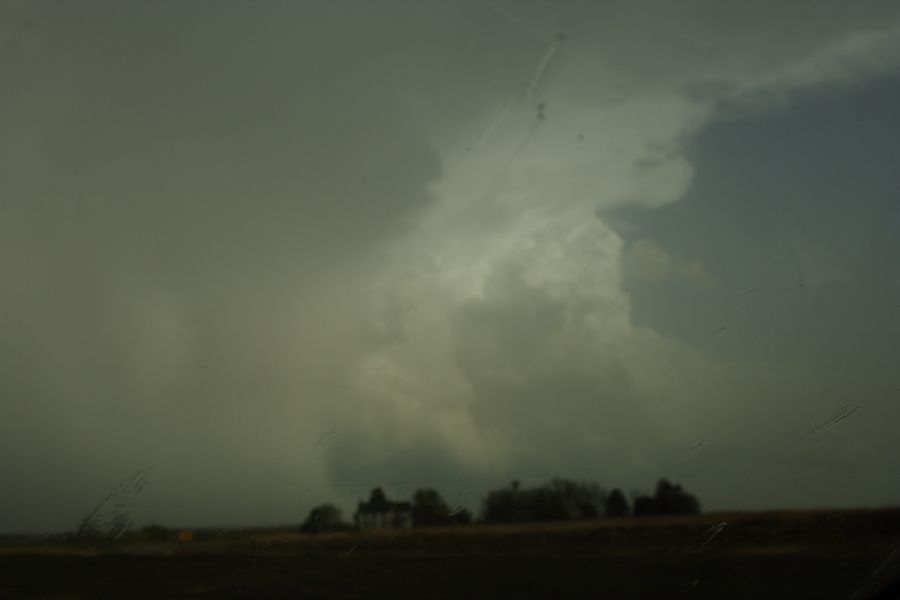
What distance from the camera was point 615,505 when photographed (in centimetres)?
658

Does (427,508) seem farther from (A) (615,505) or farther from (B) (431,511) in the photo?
(A) (615,505)

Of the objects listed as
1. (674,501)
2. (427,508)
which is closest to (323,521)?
(427,508)

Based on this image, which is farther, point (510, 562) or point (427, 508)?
point (510, 562)

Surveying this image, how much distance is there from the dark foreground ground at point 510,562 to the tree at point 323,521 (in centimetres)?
7

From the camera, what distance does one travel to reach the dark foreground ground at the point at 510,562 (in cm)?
541

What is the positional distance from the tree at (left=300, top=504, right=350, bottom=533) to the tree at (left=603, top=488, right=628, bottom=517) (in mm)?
1989

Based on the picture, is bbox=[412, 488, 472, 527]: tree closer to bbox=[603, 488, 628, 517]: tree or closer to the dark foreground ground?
the dark foreground ground

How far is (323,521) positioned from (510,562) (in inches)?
61.5

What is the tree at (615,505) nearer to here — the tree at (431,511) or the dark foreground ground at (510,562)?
the dark foreground ground at (510,562)

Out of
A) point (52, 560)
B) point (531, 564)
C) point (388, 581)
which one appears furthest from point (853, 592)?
point (52, 560)

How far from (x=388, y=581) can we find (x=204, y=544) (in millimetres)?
1239

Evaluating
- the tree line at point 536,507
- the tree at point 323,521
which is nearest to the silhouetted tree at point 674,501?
the tree line at point 536,507

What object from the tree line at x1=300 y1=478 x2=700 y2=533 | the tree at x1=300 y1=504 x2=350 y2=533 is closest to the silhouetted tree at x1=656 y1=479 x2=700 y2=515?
the tree line at x1=300 y1=478 x2=700 y2=533

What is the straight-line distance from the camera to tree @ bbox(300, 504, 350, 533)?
5.73 meters
